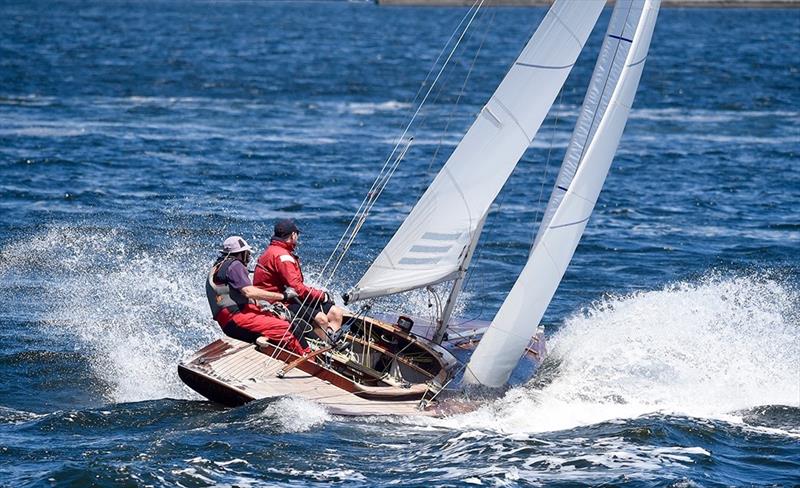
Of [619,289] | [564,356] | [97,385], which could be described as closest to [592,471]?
[564,356]

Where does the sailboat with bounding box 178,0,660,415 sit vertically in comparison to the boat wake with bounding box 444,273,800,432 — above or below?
above

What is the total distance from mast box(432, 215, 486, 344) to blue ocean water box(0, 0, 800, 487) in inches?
51.5

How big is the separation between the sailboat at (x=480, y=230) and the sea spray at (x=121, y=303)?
1.74 metres

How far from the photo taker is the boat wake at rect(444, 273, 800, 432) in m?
14.0

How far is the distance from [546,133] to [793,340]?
20175mm

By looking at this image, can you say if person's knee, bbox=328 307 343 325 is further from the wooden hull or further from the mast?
the mast

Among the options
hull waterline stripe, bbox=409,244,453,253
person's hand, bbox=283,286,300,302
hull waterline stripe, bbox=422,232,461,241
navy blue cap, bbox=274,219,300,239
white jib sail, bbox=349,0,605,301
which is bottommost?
person's hand, bbox=283,286,300,302

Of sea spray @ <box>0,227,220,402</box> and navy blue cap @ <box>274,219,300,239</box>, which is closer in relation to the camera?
navy blue cap @ <box>274,219,300,239</box>

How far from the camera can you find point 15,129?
34.1 metres

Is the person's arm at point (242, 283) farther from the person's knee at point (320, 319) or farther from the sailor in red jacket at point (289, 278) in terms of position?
the person's knee at point (320, 319)

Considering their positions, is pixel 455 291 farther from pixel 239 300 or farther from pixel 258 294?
pixel 239 300

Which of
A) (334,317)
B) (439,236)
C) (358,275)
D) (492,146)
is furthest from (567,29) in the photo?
(358,275)

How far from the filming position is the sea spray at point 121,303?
50.0ft

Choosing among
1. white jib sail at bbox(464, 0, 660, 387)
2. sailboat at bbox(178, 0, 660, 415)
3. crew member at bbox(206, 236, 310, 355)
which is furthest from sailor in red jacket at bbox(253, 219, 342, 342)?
white jib sail at bbox(464, 0, 660, 387)
